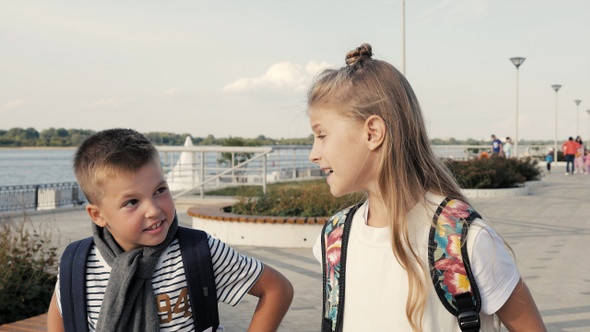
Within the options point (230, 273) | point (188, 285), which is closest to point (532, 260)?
point (230, 273)

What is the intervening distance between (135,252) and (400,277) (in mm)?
794

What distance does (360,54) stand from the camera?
76.8 inches

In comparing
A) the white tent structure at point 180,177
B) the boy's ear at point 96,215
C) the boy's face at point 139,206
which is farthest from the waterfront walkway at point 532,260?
the white tent structure at point 180,177

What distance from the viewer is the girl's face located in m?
1.86

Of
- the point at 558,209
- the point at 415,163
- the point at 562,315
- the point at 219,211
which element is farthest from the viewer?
the point at 558,209

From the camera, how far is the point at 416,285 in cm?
174

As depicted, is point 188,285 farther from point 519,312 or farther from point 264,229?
point 264,229

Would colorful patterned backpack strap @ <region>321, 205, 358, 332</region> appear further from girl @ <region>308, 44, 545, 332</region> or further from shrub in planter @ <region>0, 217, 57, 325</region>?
shrub in planter @ <region>0, 217, 57, 325</region>

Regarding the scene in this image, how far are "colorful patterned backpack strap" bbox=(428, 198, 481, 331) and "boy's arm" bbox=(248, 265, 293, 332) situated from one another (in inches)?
22.2

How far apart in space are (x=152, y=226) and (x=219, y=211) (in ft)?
27.2

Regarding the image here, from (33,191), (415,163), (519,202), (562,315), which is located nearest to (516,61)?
(519,202)

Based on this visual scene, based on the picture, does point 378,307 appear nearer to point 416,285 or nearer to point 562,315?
point 416,285

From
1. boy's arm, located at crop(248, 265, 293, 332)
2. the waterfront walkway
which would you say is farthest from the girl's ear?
boy's arm, located at crop(248, 265, 293, 332)

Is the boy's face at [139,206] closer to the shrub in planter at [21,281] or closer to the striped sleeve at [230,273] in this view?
the striped sleeve at [230,273]
